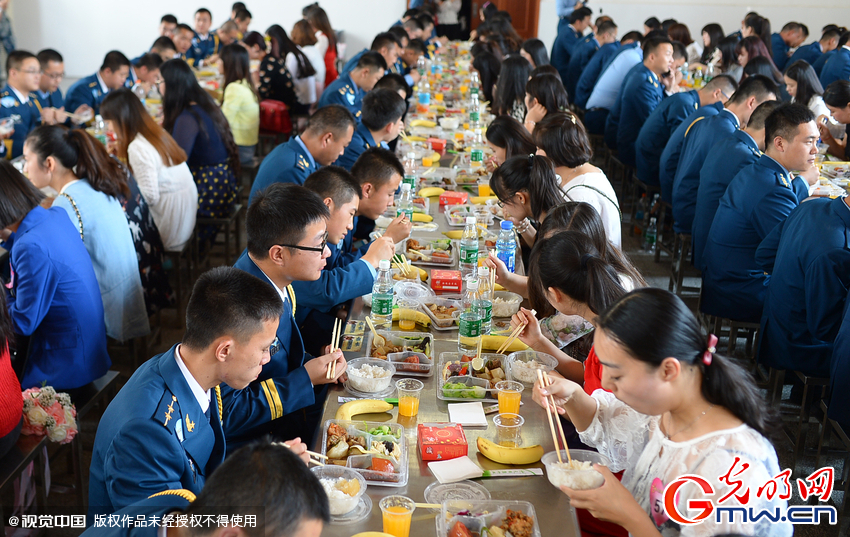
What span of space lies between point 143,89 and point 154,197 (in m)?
2.40

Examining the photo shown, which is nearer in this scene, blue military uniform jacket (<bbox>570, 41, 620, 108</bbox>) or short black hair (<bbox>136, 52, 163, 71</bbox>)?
short black hair (<bbox>136, 52, 163, 71</bbox>)

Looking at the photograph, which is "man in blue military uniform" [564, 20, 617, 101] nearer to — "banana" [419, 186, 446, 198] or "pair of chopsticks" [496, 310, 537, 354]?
"banana" [419, 186, 446, 198]

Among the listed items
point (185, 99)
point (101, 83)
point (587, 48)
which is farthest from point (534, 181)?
point (587, 48)

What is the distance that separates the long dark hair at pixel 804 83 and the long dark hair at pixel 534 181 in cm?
361

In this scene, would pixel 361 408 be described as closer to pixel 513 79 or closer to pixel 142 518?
pixel 142 518

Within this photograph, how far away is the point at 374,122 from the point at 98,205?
2001 millimetres

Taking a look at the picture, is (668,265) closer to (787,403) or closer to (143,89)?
(787,403)

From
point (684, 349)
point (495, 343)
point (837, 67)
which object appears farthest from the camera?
point (837, 67)

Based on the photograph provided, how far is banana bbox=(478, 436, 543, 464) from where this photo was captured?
6.30 ft

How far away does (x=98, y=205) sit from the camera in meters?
3.42

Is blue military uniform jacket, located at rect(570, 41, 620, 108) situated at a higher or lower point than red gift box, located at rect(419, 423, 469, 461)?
higher

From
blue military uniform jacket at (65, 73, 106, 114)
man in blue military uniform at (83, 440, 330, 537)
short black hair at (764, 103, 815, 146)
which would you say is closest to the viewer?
man in blue military uniform at (83, 440, 330, 537)

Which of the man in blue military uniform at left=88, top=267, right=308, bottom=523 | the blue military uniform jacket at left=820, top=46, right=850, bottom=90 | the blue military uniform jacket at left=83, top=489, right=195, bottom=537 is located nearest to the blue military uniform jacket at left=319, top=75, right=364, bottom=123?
the man in blue military uniform at left=88, top=267, right=308, bottom=523

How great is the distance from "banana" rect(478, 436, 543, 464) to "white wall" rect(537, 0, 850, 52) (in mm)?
11756
